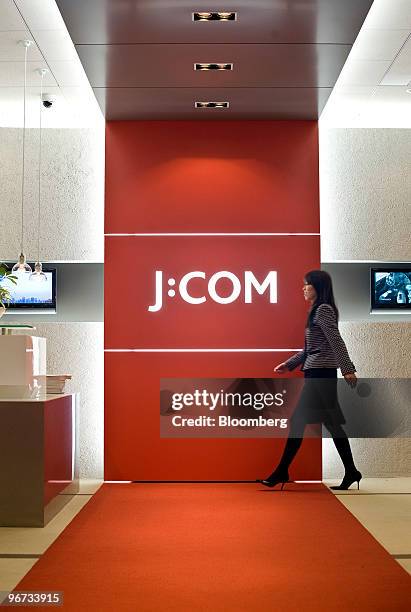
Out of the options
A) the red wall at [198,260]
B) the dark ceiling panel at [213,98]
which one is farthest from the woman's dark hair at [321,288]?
the dark ceiling panel at [213,98]

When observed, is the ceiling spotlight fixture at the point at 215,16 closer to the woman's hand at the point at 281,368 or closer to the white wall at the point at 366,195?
the white wall at the point at 366,195

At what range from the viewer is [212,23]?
15.7ft

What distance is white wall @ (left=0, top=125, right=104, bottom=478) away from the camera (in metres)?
7.00

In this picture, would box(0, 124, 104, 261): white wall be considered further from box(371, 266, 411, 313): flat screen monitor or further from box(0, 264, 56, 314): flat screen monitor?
box(371, 266, 411, 313): flat screen monitor

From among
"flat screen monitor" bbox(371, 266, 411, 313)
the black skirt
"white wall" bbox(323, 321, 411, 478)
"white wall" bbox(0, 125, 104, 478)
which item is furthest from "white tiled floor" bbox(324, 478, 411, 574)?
"white wall" bbox(0, 125, 104, 478)

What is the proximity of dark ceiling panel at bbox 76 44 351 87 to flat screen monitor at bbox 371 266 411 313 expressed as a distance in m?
1.83

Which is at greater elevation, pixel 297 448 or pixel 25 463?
pixel 25 463

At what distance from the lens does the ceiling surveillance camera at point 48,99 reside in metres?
6.45

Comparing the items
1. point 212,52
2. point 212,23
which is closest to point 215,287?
point 212,52

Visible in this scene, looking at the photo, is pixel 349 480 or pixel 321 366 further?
pixel 321 366

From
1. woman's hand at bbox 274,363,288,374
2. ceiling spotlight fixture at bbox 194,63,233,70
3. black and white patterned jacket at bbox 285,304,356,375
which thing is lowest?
woman's hand at bbox 274,363,288,374

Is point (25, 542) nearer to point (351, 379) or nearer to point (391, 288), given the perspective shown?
point (351, 379)

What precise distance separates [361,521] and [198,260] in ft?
8.49

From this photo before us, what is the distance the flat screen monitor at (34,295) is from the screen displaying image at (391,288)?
2.72 metres
